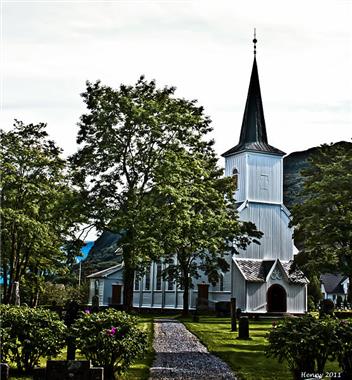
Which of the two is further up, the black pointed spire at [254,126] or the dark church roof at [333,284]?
the black pointed spire at [254,126]

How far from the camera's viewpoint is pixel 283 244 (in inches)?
2052

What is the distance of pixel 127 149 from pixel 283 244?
22135 millimetres

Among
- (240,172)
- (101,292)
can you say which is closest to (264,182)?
(240,172)

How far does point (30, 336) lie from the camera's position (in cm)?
1288

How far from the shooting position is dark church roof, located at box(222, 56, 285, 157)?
53500mm

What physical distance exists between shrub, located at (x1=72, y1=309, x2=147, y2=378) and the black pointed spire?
4082cm

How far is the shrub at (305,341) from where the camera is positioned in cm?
1216

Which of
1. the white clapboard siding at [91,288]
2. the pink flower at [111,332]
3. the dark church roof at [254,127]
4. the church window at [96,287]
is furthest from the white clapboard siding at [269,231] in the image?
the pink flower at [111,332]

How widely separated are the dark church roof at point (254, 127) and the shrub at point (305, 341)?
4059cm

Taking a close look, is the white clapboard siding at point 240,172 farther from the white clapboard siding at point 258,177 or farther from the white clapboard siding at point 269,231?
the white clapboard siding at point 269,231

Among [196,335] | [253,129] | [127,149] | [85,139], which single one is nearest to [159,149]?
[127,149]

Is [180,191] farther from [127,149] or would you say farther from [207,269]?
[207,269]

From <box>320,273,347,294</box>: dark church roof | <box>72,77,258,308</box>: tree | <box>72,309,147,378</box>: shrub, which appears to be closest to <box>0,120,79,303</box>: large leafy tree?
<box>72,77,258,308</box>: tree

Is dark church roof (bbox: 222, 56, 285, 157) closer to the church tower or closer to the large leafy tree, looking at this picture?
the church tower
